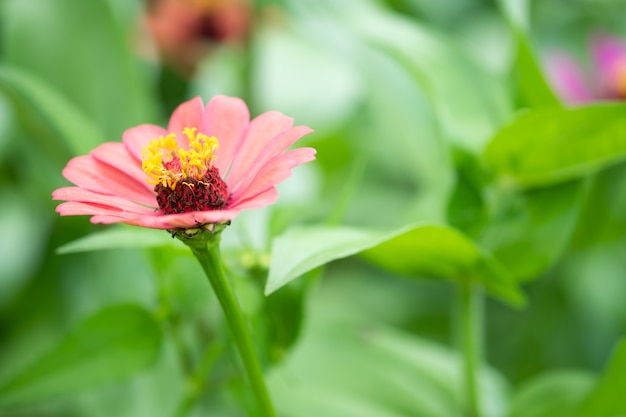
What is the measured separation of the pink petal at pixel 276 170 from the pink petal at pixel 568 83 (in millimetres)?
404

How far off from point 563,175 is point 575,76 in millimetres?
248

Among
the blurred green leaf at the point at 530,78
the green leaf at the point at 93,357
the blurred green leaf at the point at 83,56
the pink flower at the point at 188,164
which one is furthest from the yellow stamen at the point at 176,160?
the blurred green leaf at the point at 83,56

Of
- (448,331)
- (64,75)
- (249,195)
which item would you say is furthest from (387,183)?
(249,195)

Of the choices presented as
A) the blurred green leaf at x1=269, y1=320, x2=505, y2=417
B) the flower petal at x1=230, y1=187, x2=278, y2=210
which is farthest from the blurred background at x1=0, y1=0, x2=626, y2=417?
the flower petal at x1=230, y1=187, x2=278, y2=210

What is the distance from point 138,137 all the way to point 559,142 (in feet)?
0.78

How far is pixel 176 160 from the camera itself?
364 millimetres

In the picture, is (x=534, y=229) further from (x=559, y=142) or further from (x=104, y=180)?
(x=104, y=180)

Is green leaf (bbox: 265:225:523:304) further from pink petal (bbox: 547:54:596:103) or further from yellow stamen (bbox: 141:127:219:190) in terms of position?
pink petal (bbox: 547:54:596:103)

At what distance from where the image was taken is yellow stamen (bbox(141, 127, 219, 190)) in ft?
1.11

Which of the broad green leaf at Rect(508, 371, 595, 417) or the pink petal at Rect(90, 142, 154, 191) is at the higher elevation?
the pink petal at Rect(90, 142, 154, 191)

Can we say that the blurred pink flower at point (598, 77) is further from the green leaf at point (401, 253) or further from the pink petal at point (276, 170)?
the pink petal at point (276, 170)

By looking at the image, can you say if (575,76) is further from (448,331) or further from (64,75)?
(64,75)

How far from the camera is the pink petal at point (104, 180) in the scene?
315 mm

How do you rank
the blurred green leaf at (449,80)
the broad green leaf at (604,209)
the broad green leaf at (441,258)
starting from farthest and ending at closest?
1. the broad green leaf at (604,209)
2. the blurred green leaf at (449,80)
3. the broad green leaf at (441,258)
